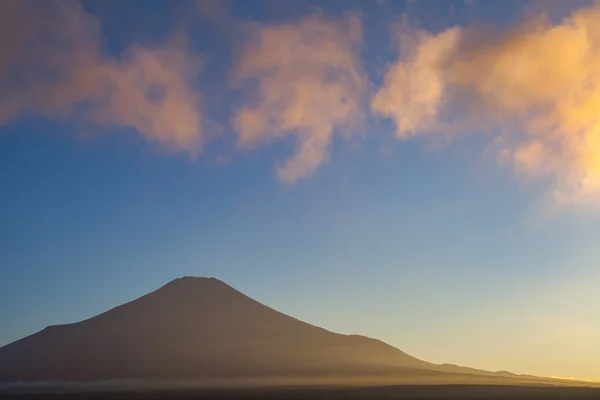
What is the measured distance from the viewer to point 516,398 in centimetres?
6481

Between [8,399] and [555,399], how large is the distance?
54.2 m

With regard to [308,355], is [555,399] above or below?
below

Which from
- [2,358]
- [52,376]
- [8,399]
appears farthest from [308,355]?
[8,399]

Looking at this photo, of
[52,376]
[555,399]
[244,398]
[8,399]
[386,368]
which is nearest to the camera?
[555,399]

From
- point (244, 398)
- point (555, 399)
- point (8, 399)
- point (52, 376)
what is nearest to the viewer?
point (555, 399)

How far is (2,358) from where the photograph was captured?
645 feet

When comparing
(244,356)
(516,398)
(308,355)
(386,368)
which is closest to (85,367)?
(244,356)

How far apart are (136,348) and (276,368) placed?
46.0 meters

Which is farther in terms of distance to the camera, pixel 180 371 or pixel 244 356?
pixel 244 356

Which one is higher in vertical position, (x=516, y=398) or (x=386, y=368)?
(x=386, y=368)

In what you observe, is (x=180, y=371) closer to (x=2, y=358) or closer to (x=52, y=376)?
(x=52, y=376)

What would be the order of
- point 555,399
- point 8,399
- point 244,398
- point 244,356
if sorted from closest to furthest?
point 555,399
point 244,398
point 8,399
point 244,356

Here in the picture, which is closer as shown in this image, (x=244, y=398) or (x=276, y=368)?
(x=244, y=398)

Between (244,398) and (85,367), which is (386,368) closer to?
(85,367)
